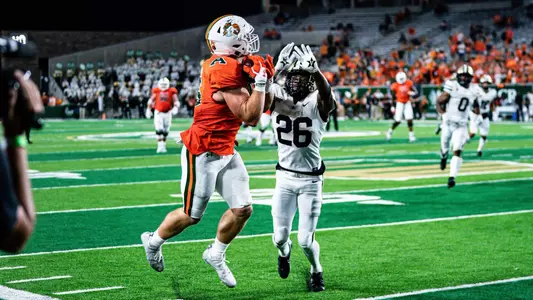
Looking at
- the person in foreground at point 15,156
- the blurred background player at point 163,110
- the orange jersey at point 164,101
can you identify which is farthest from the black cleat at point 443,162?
the person in foreground at point 15,156

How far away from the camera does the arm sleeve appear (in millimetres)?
3432

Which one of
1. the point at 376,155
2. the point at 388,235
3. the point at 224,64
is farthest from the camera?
the point at 376,155

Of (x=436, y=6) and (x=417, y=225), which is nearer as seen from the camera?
(x=417, y=225)

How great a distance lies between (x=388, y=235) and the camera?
9359mm

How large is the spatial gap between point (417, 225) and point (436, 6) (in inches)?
1441

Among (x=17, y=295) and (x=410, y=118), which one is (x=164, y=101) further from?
(x=17, y=295)

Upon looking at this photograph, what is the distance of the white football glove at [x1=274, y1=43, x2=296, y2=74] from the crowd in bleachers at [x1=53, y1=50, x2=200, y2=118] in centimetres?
3693

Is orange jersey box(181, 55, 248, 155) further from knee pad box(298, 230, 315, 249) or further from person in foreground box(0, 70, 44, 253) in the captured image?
person in foreground box(0, 70, 44, 253)

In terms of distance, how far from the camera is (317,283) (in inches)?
269

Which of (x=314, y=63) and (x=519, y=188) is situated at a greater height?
(x=314, y=63)

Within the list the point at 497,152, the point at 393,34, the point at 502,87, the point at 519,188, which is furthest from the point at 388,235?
the point at 393,34

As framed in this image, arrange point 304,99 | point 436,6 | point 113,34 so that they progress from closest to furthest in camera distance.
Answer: point 304,99 < point 436,6 < point 113,34

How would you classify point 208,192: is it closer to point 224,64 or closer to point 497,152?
point 224,64

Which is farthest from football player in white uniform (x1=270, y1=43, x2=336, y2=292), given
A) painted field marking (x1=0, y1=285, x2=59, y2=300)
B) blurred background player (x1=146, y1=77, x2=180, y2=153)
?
blurred background player (x1=146, y1=77, x2=180, y2=153)
